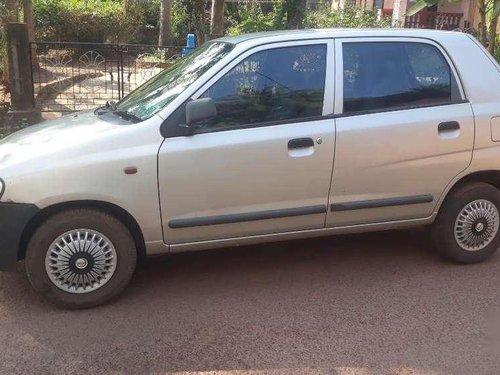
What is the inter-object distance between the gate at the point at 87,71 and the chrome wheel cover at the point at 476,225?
665 cm

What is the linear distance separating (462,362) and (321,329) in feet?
2.81

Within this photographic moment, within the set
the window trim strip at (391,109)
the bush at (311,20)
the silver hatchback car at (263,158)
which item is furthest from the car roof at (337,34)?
the bush at (311,20)

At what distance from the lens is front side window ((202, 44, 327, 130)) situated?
160 inches

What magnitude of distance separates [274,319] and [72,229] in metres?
1.44

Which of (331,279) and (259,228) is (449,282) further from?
(259,228)

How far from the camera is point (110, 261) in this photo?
3.92m

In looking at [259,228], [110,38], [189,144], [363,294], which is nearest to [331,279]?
[363,294]

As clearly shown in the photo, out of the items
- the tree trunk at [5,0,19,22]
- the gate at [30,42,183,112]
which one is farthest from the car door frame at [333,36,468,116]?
the tree trunk at [5,0,19,22]

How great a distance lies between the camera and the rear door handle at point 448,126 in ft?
14.5

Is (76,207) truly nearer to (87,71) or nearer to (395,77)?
(395,77)

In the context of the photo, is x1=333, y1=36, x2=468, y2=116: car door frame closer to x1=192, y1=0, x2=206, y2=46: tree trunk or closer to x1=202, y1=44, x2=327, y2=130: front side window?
x1=202, y1=44, x2=327, y2=130: front side window

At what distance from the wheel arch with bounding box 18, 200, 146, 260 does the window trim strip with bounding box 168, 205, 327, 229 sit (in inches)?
10.3

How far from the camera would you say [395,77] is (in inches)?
176

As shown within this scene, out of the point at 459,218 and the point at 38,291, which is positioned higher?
the point at 459,218
